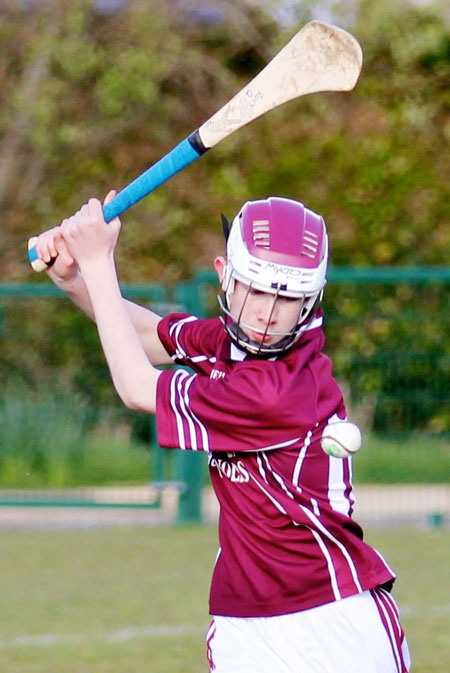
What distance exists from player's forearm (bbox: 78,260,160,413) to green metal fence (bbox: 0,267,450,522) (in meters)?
7.95

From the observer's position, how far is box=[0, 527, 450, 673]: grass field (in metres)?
6.88

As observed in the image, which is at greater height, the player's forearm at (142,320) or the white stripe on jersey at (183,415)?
the player's forearm at (142,320)

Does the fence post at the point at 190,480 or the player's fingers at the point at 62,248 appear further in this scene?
the fence post at the point at 190,480

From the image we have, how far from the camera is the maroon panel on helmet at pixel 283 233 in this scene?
378 cm

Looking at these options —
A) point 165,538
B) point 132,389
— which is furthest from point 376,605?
point 165,538

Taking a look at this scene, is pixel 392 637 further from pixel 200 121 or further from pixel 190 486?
pixel 200 121

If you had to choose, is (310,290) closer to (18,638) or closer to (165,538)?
(18,638)

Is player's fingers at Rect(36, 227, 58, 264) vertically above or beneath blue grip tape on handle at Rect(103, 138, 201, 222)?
beneath

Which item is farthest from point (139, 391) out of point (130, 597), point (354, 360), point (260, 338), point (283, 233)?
point (354, 360)

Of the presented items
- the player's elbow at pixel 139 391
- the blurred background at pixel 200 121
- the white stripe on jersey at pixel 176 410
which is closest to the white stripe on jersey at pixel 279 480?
the white stripe on jersey at pixel 176 410

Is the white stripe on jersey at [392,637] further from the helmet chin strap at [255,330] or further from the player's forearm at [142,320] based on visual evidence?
the player's forearm at [142,320]

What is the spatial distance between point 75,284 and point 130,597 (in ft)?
15.1

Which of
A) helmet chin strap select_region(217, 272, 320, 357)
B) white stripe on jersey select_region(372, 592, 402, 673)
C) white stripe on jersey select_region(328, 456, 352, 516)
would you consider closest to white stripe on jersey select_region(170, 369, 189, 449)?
helmet chin strap select_region(217, 272, 320, 357)

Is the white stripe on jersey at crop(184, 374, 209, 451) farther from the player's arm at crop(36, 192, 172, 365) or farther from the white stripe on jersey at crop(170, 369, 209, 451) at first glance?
the player's arm at crop(36, 192, 172, 365)
